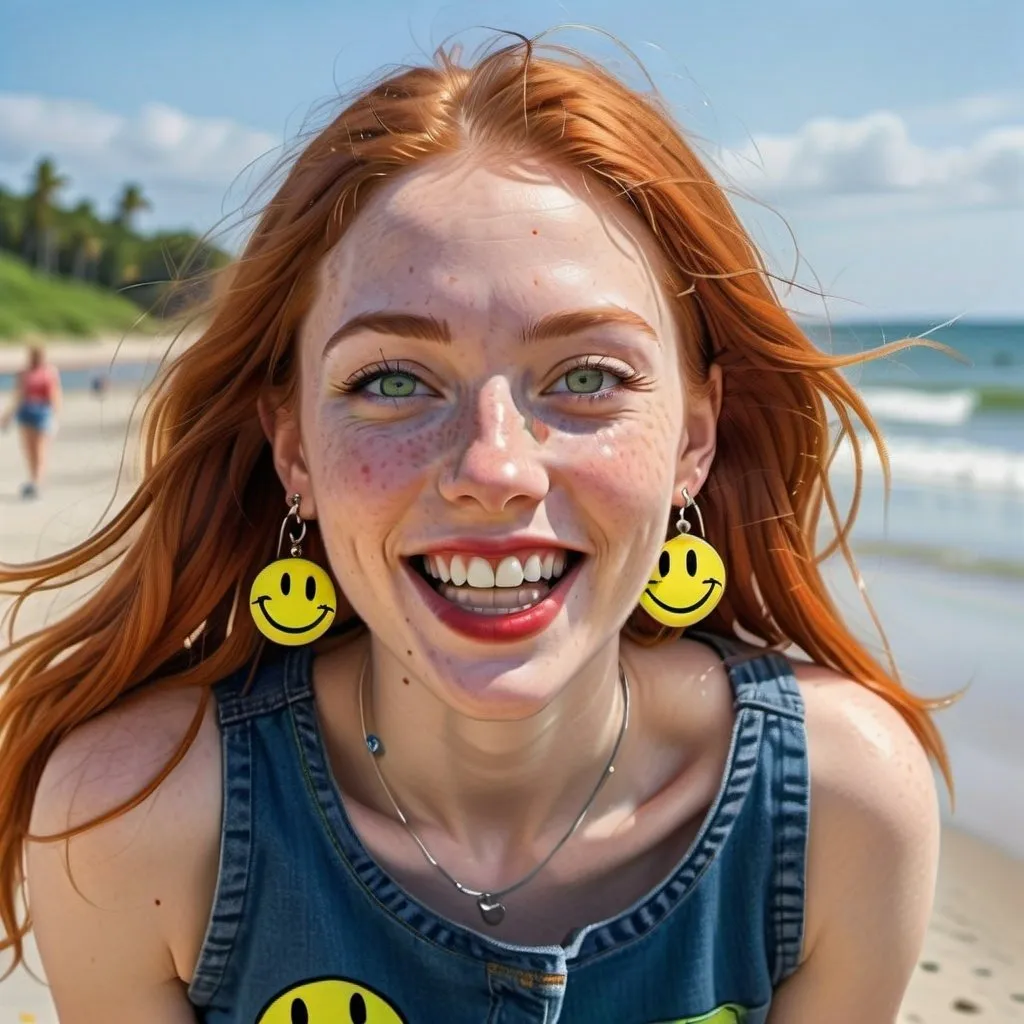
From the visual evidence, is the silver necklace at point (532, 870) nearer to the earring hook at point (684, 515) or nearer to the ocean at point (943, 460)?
the earring hook at point (684, 515)

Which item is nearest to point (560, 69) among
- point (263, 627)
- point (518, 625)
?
point (518, 625)

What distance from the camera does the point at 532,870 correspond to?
2361 millimetres

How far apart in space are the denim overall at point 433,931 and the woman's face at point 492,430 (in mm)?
387

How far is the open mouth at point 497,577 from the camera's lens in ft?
6.60

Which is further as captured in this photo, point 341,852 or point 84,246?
point 84,246

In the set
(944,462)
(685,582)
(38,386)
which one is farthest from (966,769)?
(944,462)

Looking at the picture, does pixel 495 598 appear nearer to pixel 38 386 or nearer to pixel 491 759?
pixel 491 759

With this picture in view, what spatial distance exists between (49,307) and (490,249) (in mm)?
69823

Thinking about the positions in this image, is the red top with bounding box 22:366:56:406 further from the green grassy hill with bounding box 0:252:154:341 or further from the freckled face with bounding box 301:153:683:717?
the green grassy hill with bounding box 0:252:154:341

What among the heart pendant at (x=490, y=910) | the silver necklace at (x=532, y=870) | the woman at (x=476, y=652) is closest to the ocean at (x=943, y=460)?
the woman at (x=476, y=652)

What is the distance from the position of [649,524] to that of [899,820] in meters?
0.72

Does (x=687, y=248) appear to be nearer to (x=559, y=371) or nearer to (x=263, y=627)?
(x=559, y=371)

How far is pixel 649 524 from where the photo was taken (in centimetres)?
209

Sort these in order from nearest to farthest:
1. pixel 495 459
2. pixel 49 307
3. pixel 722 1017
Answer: pixel 495 459 < pixel 722 1017 < pixel 49 307
